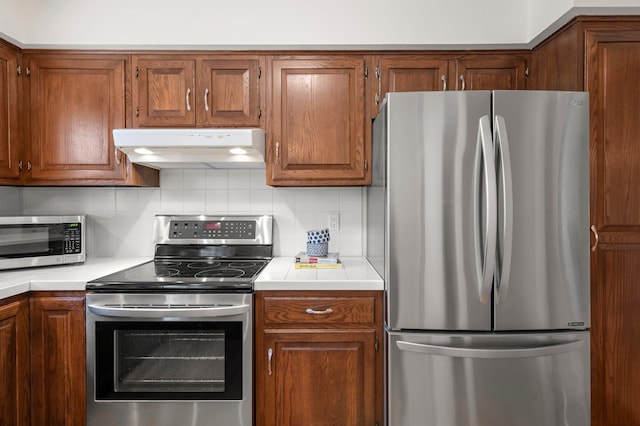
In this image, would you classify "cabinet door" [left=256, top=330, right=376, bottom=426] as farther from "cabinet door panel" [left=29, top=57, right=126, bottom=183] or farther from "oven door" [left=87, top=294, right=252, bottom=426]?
"cabinet door panel" [left=29, top=57, right=126, bottom=183]

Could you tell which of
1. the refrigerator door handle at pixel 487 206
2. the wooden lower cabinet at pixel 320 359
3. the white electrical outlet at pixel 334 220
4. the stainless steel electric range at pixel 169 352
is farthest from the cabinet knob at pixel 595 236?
the stainless steel electric range at pixel 169 352

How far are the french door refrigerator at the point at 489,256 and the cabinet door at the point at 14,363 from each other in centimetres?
163

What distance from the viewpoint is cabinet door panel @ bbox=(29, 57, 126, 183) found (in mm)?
2135

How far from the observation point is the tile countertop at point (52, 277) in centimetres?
173

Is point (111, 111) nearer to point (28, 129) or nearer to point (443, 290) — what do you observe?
point (28, 129)

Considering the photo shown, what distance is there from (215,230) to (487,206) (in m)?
1.57

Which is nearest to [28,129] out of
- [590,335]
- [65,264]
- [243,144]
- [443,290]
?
[65,264]

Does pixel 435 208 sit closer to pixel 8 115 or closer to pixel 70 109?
pixel 70 109

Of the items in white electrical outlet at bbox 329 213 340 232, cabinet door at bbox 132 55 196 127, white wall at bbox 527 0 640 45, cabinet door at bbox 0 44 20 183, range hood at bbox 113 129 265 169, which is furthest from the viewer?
white electrical outlet at bbox 329 213 340 232

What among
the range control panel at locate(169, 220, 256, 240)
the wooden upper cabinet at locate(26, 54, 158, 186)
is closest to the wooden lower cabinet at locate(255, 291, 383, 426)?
the range control panel at locate(169, 220, 256, 240)

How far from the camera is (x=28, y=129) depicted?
2.14 meters

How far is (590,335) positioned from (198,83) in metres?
2.25

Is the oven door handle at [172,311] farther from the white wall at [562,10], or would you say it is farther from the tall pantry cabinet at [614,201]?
the white wall at [562,10]

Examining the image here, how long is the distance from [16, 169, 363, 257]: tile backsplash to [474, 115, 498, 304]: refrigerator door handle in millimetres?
988
